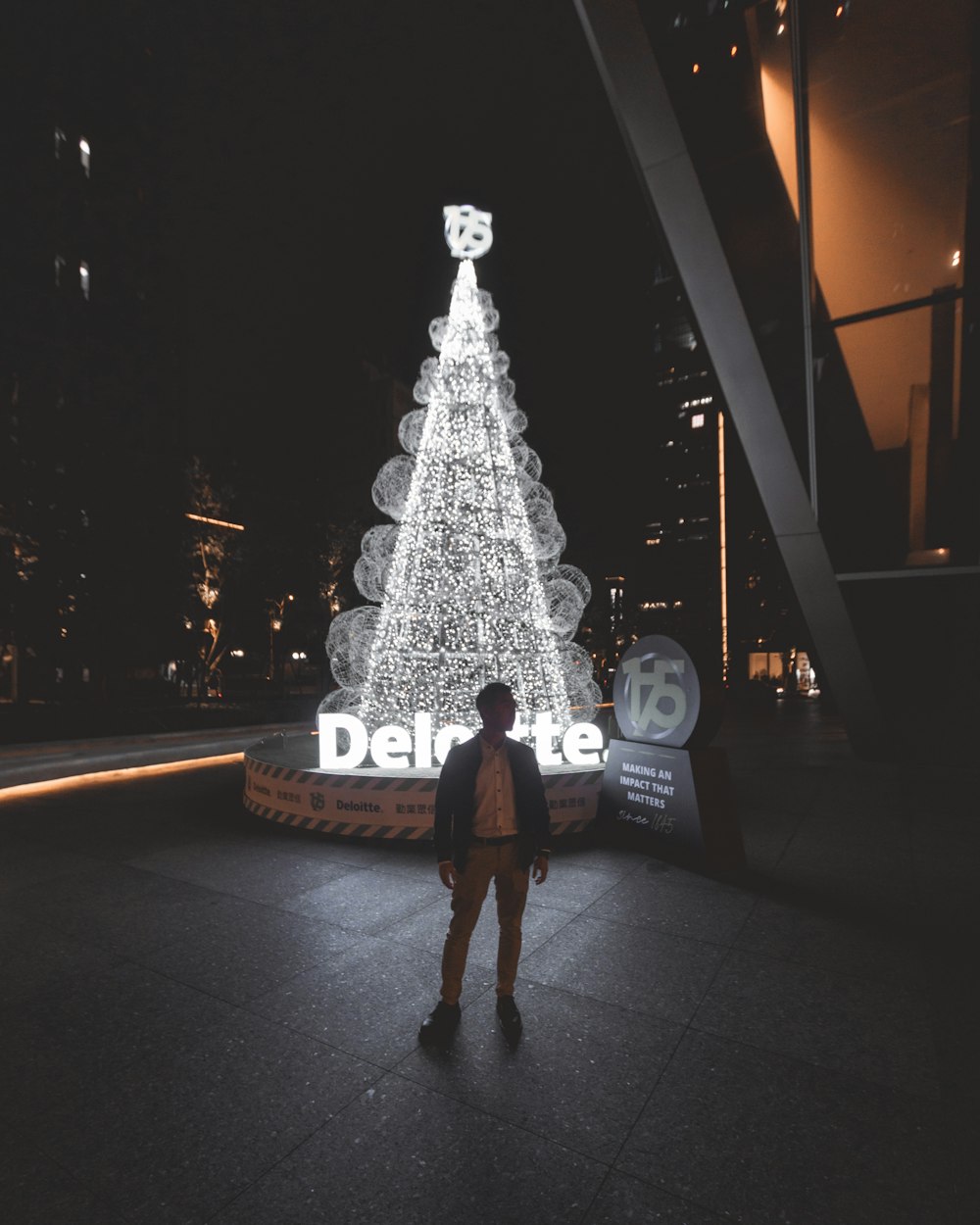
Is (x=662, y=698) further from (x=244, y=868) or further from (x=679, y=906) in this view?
(x=244, y=868)

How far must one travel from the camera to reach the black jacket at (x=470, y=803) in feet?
12.3

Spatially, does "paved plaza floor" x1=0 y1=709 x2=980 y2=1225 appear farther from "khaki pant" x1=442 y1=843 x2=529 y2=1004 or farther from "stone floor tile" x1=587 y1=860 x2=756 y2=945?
"khaki pant" x1=442 y1=843 x2=529 y2=1004

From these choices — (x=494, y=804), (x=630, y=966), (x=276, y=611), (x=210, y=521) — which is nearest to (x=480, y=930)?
(x=630, y=966)

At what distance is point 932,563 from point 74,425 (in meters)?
21.8

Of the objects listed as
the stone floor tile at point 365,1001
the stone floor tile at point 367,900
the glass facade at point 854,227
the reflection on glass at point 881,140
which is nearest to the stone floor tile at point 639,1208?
the stone floor tile at point 365,1001

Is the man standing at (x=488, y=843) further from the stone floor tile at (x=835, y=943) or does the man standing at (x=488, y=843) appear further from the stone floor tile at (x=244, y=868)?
the stone floor tile at (x=244, y=868)

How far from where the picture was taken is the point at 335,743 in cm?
850

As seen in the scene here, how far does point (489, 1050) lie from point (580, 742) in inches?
217

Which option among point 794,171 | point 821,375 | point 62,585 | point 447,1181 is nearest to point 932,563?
point 821,375

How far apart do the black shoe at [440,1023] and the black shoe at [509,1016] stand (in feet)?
0.84

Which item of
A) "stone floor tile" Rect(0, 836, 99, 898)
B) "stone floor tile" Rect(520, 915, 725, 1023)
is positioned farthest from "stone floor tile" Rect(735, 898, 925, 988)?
"stone floor tile" Rect(0, 836, 99, 898)

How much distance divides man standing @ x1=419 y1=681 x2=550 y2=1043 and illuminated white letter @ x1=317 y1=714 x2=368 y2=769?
4.80m

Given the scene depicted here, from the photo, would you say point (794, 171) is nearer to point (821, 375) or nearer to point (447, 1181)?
point (821, 375)

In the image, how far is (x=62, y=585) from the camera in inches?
706
